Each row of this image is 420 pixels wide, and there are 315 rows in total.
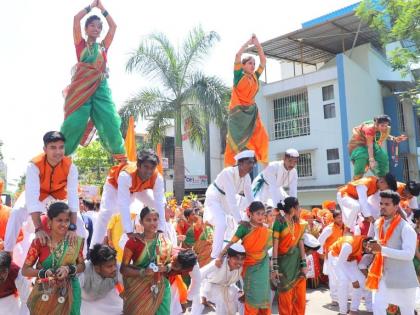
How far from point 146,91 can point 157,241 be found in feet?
43.0

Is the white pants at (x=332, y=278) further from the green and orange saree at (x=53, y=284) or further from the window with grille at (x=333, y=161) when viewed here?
the window with grille at (x=333, y=161)

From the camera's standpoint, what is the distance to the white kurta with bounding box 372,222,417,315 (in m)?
4.52

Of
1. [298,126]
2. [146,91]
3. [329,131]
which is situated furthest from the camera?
[298,126]

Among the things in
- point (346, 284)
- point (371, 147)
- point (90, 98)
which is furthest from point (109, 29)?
point (346, 284)

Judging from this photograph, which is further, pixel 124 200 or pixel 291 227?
pixel 291 227

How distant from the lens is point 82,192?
7582 millimetres

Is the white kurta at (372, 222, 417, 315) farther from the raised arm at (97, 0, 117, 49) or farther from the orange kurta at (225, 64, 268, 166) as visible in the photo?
the raised arm at (97, 0, 117, 49)

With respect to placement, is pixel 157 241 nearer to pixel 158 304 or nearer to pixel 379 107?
pixel 158 304

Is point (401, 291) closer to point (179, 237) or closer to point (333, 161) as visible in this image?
point (179, 237)

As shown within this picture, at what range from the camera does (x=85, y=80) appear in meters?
5.00

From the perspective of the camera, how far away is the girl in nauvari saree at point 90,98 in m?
4.96

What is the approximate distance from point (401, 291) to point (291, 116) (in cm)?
1778

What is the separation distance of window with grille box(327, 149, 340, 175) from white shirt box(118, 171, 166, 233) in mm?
16666

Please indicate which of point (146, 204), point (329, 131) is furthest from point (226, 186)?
point (329, 131)
